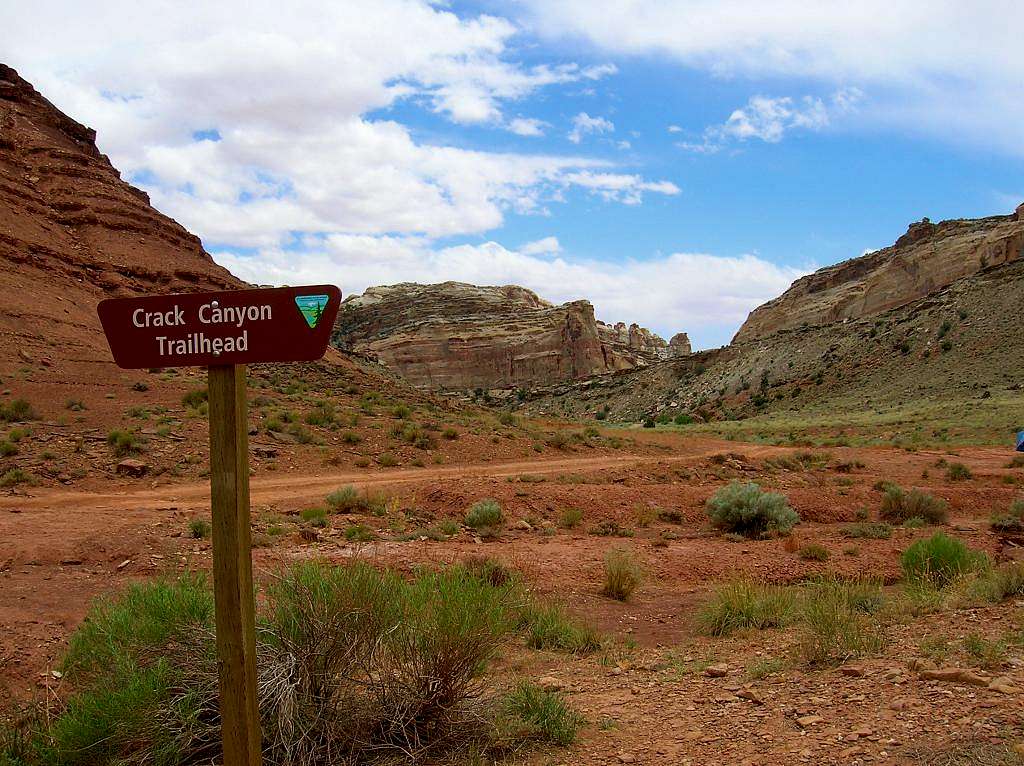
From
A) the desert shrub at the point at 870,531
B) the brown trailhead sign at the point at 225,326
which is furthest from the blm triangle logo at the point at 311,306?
the desert shrub at the point at 870,531

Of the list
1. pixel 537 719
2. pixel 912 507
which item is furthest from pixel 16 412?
pixel 912 507

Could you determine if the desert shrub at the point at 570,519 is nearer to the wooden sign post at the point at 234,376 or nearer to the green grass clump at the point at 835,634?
the green grass clump at the point at 835,634

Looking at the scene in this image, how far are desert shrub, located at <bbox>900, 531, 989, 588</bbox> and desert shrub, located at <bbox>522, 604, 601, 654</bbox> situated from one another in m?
4.20

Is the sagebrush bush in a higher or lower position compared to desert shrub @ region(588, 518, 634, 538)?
higher

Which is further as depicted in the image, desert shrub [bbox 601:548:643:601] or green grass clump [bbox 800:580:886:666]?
desert shrub [bbox 601:548:643:601]

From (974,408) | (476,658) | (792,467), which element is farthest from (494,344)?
(476,658)

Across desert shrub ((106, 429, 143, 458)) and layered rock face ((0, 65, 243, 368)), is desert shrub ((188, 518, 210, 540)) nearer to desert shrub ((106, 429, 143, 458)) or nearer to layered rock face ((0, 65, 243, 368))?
desert shrub ((106, 429, 143, 458))

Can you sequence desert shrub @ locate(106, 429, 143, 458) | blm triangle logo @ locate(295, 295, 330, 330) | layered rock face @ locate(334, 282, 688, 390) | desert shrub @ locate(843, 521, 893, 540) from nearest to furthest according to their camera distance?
1. blm triangle logo @ locate(295, 295, 330, 330)
2. desert shrub @ locate(843, 521, 893, 540)
3. desert shrub @ locate(106, 429, 143, 458)
4. layered rock face @ locate(334, 282, 688, 390)

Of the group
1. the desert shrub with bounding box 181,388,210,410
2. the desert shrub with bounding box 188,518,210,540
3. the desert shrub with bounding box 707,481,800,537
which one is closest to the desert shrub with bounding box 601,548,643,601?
the desert shrub with bounding box 707,481,800,537

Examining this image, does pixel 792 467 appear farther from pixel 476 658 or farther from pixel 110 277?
pixel 110 277

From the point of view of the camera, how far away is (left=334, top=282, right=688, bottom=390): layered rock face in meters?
97.7

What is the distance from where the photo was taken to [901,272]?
2945 inches

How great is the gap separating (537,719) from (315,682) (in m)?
1.48

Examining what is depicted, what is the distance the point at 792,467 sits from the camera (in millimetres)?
23844
